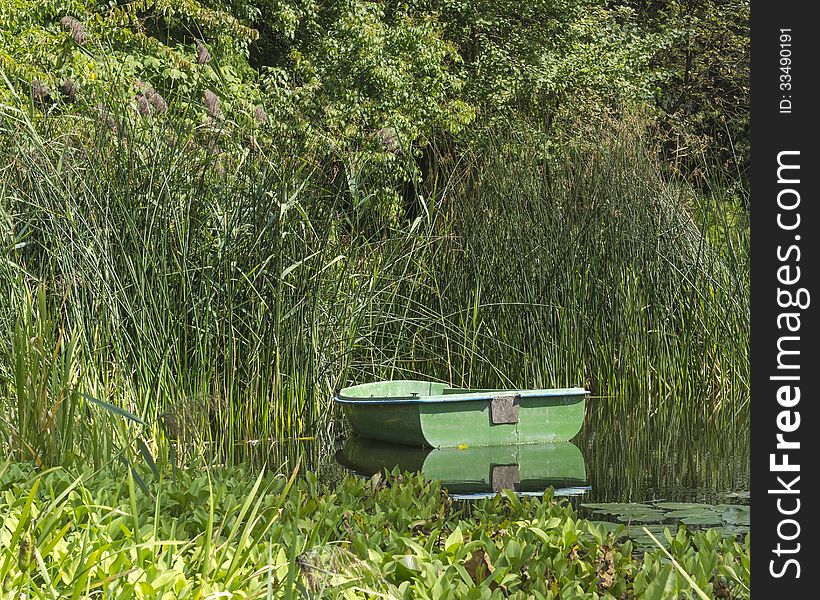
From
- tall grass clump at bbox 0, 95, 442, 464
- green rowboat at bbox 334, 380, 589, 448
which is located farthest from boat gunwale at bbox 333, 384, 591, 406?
tall grass clump at bbox 0, 95, 442, 464

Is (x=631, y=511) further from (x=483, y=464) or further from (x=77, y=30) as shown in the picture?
(x=77, y=30)

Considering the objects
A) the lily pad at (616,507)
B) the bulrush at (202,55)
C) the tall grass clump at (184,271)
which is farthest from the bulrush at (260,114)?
the lily pad at (616,507)

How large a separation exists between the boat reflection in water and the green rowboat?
0.06 meters

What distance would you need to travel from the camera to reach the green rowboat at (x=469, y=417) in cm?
628

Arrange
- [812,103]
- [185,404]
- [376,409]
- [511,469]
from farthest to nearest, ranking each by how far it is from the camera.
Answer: [376,409] → [511,469] → [185,404] → [812,103]

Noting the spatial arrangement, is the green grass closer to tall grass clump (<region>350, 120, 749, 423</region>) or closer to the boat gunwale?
tall grass clump (<region>350, 120, 749, 423</region>)

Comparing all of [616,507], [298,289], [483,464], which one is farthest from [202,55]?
[616,507]

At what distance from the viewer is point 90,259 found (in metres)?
4.95

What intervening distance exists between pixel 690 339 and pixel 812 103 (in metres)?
6.15

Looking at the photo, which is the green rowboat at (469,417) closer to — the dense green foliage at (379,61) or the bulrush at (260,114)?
the dense green foliage at (379,61)

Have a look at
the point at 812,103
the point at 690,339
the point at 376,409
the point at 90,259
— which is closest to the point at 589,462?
the point at 376,409

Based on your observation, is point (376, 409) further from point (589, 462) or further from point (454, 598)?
point (454, 598)

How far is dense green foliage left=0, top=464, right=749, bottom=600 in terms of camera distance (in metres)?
2.28

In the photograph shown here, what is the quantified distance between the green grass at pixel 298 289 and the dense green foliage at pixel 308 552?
323mm
